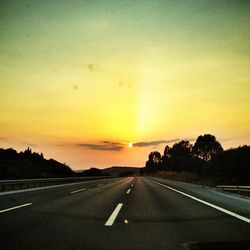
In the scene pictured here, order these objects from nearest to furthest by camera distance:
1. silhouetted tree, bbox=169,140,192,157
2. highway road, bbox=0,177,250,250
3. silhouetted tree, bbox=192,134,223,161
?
1. highway road, bbox=0,177,250,250
2. silhouetted tree, bbox=192,134,223,161
3. silhouetted tree, bbox=169,140,192,157

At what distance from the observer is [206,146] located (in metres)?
137

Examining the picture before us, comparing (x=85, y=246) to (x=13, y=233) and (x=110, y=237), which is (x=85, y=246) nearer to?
(x=110, y=237)

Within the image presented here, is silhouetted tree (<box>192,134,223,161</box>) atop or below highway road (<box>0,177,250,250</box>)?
atop

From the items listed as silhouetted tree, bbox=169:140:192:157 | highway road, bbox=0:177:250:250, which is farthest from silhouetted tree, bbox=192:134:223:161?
highway road, bbox=0:177:250:250

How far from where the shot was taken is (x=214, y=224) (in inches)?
293

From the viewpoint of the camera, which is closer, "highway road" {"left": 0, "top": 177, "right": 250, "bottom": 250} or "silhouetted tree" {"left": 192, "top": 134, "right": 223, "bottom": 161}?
"highway road" {"left": 0, "top": 177, "right": 250, "bottom": 250}

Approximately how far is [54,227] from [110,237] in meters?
1.72

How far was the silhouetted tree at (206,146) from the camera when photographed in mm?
133962

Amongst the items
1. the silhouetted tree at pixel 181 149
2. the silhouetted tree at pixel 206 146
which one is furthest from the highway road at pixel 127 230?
the silhouetted tree at pixel 181 149

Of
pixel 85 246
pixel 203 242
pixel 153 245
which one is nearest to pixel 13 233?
pixel 85 246

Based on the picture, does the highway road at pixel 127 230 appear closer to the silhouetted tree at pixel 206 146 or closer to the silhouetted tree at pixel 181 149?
the silhouetted tree at pixel 206 146

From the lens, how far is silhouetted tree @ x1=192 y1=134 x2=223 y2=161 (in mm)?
133962

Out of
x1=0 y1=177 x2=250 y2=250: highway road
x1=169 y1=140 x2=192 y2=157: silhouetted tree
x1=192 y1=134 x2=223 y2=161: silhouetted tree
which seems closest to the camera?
x1=0 y1=177 x2=250 y2=250: highway road

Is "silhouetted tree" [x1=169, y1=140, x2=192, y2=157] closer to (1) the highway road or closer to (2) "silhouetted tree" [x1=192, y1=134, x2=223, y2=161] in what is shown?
(2) "silhouetted tree" [x1=192, y1=134, x2=223, y2=161]
